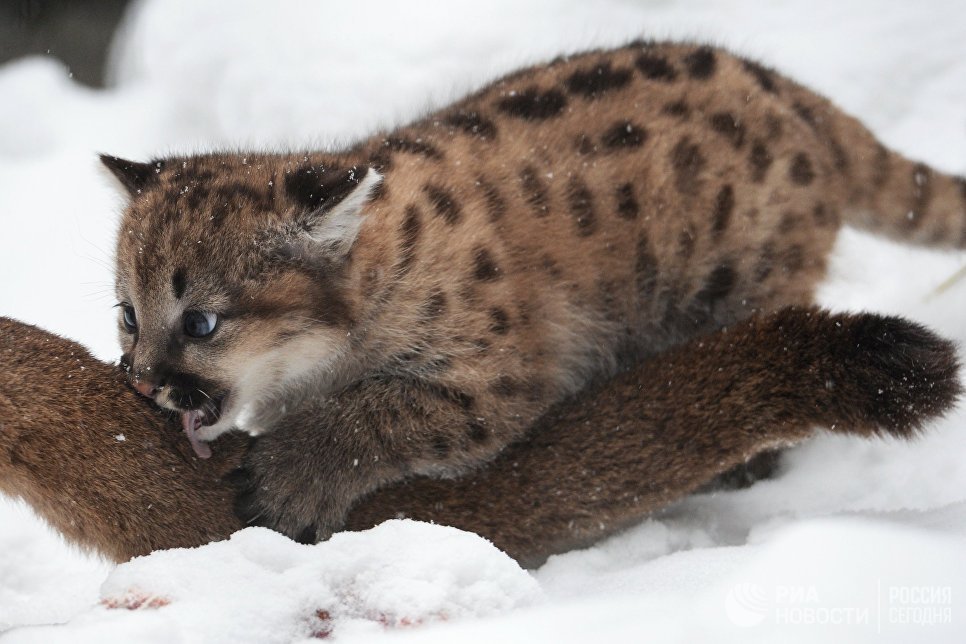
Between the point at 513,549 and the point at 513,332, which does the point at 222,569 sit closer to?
the point at 513,549

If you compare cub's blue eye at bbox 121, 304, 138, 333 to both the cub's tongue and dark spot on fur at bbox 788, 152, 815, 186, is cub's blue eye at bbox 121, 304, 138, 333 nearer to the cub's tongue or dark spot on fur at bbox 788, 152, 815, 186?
the cub's tongue

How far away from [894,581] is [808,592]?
224mm

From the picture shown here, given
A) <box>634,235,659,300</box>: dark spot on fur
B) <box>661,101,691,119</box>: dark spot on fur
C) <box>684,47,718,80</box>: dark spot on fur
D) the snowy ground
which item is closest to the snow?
the snowy ground

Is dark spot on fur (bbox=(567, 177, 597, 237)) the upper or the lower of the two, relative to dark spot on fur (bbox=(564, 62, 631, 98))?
lower

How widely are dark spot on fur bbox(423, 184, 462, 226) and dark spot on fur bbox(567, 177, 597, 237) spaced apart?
→ 0.52 m

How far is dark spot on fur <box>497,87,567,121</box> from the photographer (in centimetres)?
502

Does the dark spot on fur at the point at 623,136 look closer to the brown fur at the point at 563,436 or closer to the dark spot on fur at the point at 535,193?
the dark spot on fur at the point at 535,193

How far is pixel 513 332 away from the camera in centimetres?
457

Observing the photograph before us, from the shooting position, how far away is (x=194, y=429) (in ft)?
13.0

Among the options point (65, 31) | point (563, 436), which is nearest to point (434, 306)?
point (563, 436)

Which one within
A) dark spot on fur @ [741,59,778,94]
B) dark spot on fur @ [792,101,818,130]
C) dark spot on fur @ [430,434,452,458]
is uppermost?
dark spot on fur @ [741,59,778,94]

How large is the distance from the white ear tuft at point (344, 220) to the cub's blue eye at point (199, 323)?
0.46m

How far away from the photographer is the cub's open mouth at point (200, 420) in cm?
394

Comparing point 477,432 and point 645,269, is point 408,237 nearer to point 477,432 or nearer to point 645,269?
point 477,432
